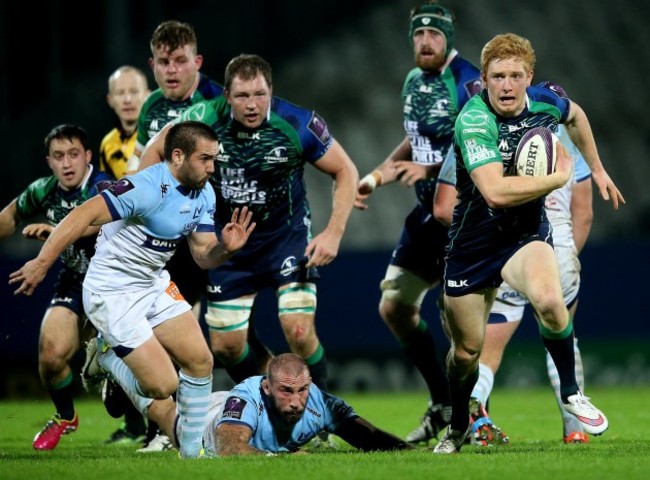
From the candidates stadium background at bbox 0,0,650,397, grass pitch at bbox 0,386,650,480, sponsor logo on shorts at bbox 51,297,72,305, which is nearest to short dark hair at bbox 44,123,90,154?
sponsor logo on shorts at bbox 51,297,72,305

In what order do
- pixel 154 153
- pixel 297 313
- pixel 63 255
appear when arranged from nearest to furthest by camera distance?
pixel 154 153 < pixel 297 313 < pixel 63 255

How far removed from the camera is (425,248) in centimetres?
905

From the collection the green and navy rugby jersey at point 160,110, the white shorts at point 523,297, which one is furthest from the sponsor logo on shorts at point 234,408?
the green and navy rugby jersey at point 160,110

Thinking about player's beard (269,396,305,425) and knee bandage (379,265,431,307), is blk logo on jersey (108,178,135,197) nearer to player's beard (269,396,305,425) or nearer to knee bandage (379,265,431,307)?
player's beard (269,396,305,425)

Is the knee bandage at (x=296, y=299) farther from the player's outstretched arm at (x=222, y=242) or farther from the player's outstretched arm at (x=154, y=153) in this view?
the player's outstretched arm at (x=154, y=153)

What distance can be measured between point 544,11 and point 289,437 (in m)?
12.9

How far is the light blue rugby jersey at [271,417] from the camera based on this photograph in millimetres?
6789

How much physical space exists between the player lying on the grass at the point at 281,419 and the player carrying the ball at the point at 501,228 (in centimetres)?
55

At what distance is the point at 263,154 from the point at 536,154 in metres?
2.16

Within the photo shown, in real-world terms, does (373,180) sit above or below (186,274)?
above

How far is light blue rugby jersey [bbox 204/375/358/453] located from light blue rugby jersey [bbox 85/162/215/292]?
3.05 ft

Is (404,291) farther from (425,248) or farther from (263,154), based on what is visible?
(263,154)

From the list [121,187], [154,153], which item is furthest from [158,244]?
[154,153]

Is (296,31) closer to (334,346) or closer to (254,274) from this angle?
(334,346)
